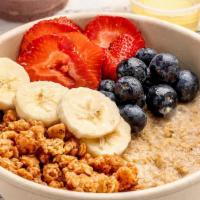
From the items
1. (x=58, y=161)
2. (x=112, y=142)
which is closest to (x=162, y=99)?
(x=112, y=142)

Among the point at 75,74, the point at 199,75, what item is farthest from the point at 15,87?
the point at 199,75

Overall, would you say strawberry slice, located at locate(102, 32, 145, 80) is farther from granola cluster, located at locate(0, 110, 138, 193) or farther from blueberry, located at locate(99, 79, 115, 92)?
granola cluster, located at locate(0, 110, 138, 193)

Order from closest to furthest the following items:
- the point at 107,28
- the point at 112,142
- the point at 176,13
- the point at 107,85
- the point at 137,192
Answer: the point at 137,192
the point at 112,142
the point at 107,85
the point at 107,28
the point at 176,13

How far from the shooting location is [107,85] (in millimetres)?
1104

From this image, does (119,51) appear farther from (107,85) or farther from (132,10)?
(132,10)

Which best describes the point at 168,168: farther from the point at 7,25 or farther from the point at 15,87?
the point at 7,25

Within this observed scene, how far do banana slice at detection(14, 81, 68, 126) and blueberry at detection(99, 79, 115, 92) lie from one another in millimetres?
73

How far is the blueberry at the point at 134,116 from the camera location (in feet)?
3.40

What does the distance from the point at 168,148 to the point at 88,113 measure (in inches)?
5.9

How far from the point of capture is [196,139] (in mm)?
1044

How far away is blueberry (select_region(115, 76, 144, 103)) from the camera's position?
1.06 metres

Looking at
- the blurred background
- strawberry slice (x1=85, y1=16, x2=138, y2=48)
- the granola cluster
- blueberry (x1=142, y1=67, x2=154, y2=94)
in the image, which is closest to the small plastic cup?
the blurred background

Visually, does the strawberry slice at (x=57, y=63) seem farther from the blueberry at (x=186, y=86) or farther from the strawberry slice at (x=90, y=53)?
the blueberry at (x=186, y=86)

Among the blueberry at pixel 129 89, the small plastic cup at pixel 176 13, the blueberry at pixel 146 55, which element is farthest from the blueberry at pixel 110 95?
the small plastic cup at pixel 176 13
